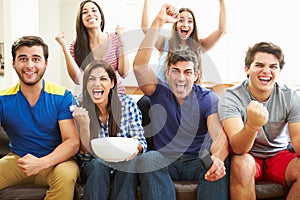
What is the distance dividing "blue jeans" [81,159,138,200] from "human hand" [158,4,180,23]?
30.5 inches

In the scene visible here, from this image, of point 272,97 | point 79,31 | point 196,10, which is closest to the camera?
point 272,97

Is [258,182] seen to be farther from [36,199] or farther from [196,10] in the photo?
[196,10]

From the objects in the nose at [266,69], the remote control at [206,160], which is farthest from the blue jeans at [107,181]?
the nose at [266,69]

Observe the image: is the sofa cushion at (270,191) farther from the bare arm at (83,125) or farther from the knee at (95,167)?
the bare arm at (83,125)

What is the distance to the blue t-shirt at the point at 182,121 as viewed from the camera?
216 centimetres

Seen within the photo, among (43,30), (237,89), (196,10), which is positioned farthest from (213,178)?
(43,30)

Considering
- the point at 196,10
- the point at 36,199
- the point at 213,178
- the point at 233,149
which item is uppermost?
the point at 196,10

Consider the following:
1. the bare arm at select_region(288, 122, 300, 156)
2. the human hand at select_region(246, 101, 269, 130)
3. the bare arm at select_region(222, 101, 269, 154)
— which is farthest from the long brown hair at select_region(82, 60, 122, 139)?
the bare arm at select_region(288, 122, 300, 156)

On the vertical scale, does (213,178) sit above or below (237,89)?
below

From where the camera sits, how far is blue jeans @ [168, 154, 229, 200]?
A: 1.95 meters

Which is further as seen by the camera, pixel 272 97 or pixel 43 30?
pixel 43 30

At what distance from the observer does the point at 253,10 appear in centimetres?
461

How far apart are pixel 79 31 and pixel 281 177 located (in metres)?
1.48

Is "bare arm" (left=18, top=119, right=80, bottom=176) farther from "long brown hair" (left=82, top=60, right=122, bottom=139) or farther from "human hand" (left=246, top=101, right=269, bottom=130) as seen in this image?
"human hand" (left=246, top=101, right=269, bottom=130)
